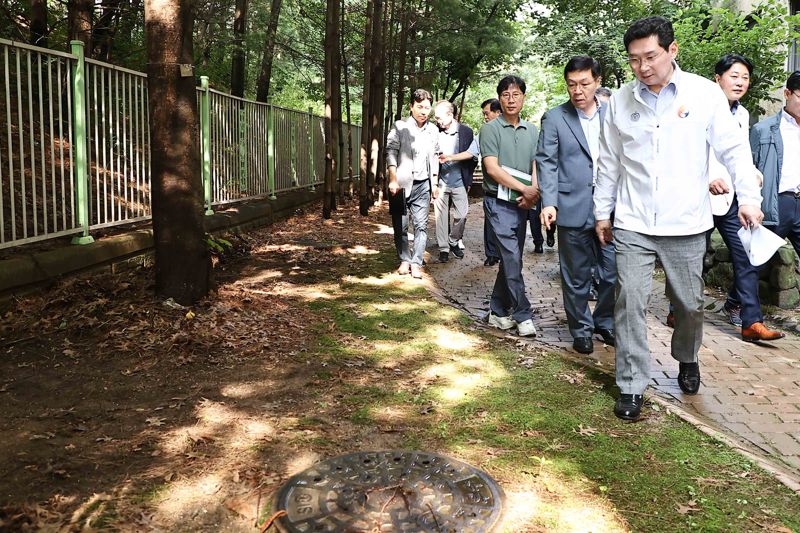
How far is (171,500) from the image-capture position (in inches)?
125

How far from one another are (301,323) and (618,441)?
310 centimetres

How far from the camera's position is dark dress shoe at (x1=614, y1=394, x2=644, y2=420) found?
4340 mm

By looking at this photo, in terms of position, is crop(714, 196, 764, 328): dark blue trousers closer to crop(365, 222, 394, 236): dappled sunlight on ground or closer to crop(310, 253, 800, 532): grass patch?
crop(310, 253, 800, 532): grass patch

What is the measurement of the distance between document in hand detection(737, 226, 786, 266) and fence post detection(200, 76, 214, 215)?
22.1 ft

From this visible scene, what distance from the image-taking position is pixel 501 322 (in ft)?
21.6

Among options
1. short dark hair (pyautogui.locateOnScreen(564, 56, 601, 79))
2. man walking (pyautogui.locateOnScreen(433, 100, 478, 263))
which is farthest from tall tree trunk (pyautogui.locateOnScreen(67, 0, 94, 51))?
short dark hair (pyautogui.locateOnScreen(564, 56, 601, 79))

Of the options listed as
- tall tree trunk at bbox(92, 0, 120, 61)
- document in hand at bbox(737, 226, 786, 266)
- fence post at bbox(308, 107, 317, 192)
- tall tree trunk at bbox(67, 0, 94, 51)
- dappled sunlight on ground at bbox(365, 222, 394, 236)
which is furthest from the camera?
fence post at bbox(308, 107, 317, 192)

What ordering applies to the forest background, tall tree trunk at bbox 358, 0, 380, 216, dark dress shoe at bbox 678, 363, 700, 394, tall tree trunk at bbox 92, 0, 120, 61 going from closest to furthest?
dark dress shoe at bbox 678, 363, 700, 394 < the forest background < tall tree trunk at bbox 92, 0, 120, 61 < tall tree trunk at bbox 358, 0, 380, 216

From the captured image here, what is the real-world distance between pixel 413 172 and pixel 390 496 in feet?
19.2

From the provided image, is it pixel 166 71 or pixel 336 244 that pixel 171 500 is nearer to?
pixel 166 71

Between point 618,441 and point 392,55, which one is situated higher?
point 392,55

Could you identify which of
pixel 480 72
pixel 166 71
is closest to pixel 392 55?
pixel 480 72

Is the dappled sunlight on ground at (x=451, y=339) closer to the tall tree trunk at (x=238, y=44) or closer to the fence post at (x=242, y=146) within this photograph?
the fence post at (x=242, y=146)

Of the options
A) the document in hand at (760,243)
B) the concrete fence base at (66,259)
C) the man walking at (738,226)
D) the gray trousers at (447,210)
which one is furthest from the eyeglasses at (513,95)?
the gray trousers at (447,210)
